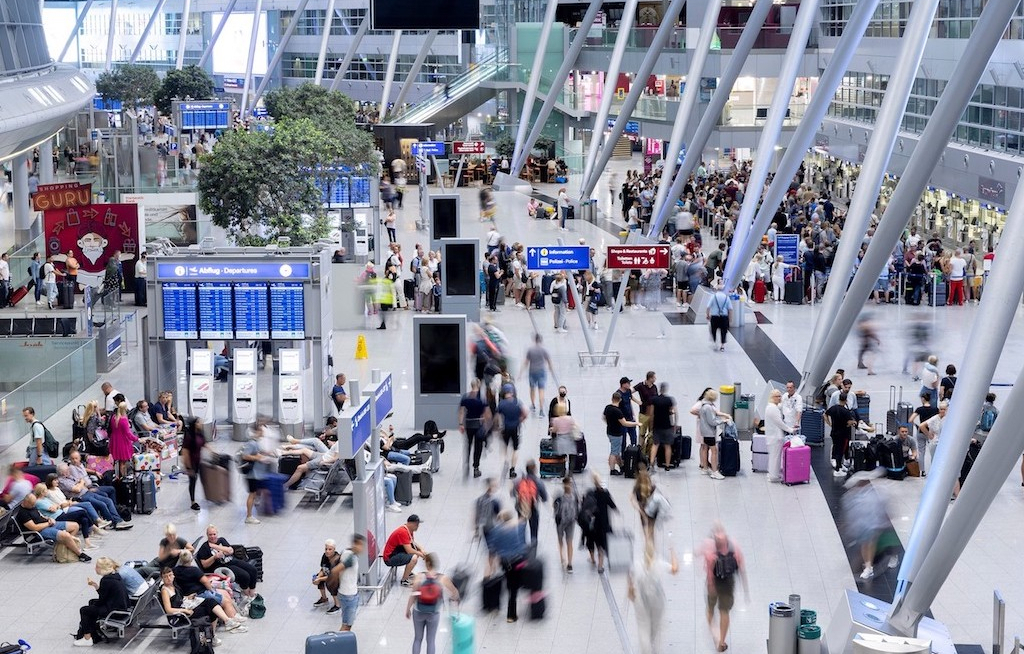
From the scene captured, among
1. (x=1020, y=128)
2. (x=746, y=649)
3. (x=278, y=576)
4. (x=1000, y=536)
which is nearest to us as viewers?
(x=746, y=649)

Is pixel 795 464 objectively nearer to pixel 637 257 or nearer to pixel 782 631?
pixel 782 631

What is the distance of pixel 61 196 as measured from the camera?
3581 centimetres

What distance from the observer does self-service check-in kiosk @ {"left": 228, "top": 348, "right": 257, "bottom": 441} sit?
75.0 ft

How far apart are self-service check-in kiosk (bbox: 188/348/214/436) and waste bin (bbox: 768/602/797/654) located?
11744 mm

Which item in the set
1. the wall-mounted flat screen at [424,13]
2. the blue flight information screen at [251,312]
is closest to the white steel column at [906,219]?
the blue flight information screen at [251,312]

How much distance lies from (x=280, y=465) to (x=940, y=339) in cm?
1502

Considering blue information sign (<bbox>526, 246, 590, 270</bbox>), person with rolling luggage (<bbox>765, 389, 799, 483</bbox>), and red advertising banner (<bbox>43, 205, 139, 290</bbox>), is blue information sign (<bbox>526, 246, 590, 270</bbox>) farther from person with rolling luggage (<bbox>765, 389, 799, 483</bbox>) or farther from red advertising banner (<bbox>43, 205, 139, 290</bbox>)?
red advertising banner (<bbox>43, 205, 139, 290</bbox>)

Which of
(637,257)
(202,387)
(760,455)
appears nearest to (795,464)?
(760,455)

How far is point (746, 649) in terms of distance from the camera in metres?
14.2

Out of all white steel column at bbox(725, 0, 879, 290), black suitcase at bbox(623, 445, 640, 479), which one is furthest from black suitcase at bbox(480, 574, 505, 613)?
white steel column at bbox(725, 0, 879, 290)

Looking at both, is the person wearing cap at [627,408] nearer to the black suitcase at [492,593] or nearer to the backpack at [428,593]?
the black suitcase at [492,593]

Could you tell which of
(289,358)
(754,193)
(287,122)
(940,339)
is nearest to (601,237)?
(287,122)

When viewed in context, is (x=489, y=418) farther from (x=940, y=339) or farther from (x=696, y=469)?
(x=940, y=339)

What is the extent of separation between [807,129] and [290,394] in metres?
12.8
